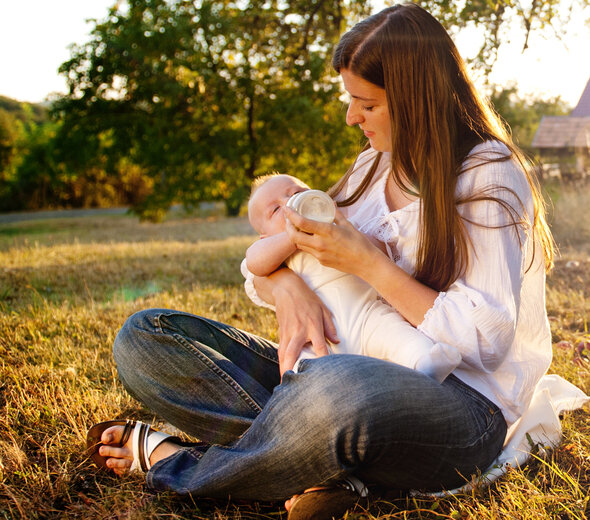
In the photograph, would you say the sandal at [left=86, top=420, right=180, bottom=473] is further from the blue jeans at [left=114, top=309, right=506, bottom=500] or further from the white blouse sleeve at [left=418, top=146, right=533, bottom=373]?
the white blouse sleeve at [left=418, top=146, right=533, bottom=373]

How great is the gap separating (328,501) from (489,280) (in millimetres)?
710

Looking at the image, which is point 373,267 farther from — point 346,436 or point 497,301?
point 346,436

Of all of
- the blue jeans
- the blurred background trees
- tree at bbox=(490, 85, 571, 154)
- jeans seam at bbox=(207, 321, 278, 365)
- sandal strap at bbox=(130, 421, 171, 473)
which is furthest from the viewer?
the blurred background trees

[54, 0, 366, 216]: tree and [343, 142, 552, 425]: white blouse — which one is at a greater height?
[54, 0, 366, 216]: tree

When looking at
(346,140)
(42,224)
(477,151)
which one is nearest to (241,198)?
(346,140)

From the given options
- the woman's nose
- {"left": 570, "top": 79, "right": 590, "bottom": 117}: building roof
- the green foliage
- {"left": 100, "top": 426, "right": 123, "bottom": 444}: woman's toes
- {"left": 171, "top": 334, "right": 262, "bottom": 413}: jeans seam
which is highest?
the green foliage

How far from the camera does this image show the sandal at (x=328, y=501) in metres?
1.36

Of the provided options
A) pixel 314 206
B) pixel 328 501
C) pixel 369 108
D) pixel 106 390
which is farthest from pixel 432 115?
pixel 106 390

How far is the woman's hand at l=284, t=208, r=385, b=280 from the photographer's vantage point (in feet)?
5.32

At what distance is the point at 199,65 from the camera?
33.7ft

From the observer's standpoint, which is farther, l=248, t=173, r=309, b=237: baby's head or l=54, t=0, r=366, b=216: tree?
l=54, t=0, r=366, b=216: tree

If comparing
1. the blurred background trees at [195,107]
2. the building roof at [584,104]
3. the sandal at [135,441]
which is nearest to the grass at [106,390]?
the sandal at [135,441]

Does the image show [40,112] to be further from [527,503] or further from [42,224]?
[527,503]

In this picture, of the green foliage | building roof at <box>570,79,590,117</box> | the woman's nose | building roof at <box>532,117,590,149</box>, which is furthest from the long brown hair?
the green foliage
